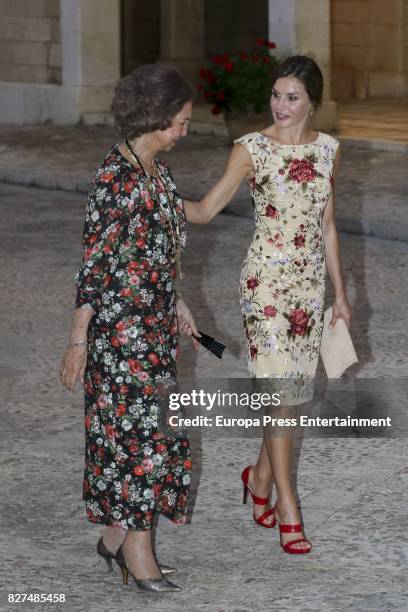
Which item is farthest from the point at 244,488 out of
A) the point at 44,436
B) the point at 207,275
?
the point at 207,275

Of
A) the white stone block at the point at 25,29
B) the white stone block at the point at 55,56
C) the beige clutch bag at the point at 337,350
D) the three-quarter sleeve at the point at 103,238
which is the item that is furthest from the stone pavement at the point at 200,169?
the three-quarter sleeve at the point at 103,238

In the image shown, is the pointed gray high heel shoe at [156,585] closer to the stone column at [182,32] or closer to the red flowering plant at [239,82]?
the red flowering plant at [239,82]

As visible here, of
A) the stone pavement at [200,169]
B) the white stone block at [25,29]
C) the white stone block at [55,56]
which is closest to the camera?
the stone pavement at [200,169]

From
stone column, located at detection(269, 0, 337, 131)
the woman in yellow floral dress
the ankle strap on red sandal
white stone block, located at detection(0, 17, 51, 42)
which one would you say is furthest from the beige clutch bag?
white stone block, located at detection(0, 17, 51, 42)

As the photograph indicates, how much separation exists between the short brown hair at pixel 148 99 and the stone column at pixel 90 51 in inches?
568

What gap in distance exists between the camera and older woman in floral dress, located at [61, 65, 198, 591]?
5062 millimetres

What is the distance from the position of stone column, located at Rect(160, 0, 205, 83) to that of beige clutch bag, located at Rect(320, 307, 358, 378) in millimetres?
15652


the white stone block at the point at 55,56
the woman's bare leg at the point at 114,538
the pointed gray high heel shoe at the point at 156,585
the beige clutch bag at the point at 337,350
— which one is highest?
the white stone block at the point at 55,56

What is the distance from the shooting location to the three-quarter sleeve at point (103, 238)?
5043 mm

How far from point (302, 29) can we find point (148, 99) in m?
12.5

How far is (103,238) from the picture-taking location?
5051 millimetres

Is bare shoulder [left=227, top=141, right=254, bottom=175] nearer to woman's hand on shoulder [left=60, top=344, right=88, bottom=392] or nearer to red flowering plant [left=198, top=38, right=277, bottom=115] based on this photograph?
woman's hand on shoulder [left=60, top=344, right=88, bottom=392]

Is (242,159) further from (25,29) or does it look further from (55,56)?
(25,29)

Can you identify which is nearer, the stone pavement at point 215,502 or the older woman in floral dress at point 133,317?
the older woman in floral dress at point 133,317
